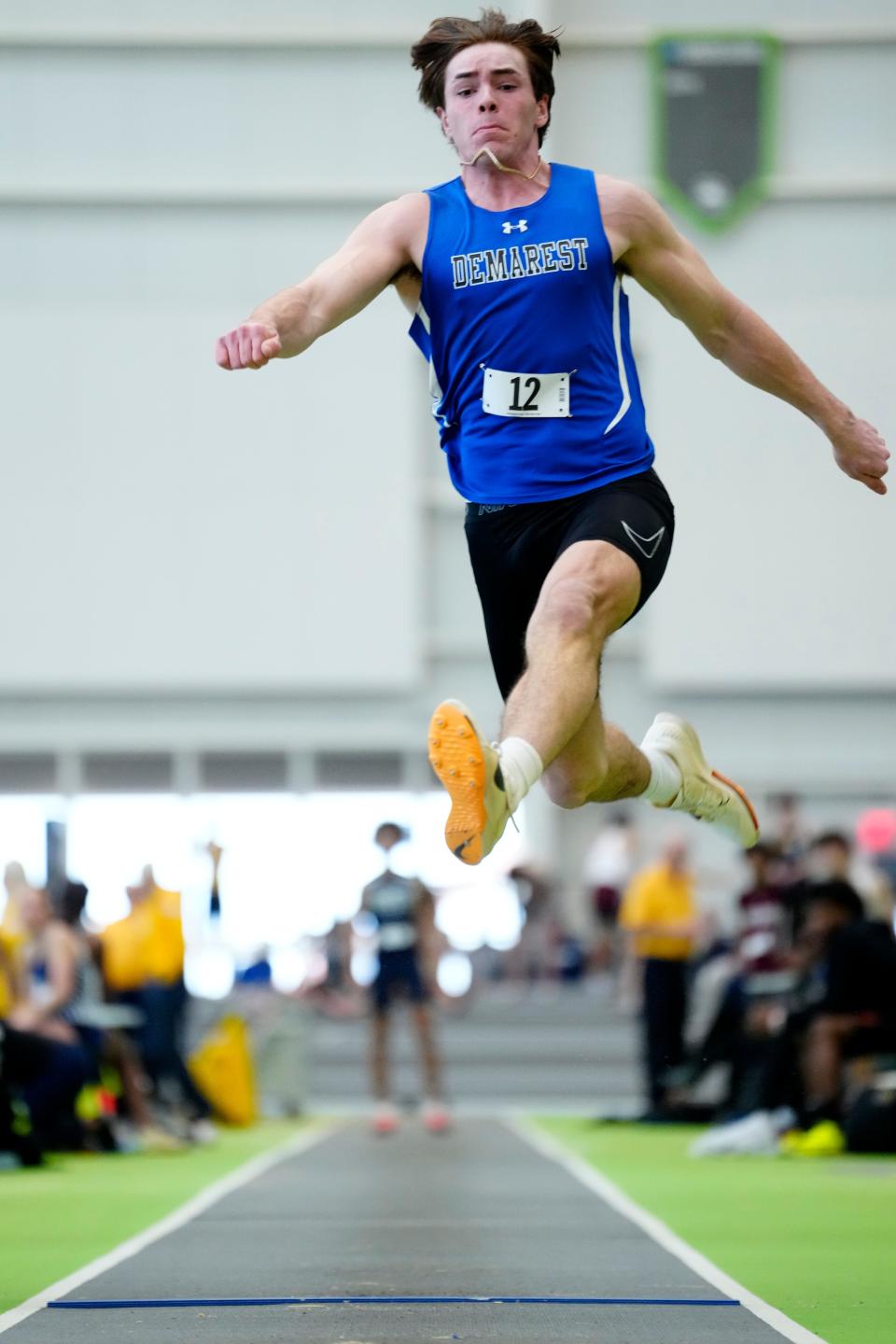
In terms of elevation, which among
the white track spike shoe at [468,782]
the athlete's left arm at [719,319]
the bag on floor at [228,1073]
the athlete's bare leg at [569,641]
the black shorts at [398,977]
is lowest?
the bag on floor at [228,1073]

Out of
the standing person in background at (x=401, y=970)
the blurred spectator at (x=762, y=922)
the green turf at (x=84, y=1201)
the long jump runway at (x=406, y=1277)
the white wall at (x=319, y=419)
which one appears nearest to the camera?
the long jump runway at (x=406, y=1277)

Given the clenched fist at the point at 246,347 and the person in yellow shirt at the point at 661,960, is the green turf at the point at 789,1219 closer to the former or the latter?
the person in yellow shirt at the point at 661,960

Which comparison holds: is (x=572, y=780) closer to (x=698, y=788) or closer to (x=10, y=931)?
(x=698, y=788)

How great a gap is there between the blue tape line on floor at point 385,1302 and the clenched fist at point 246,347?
1.75 meters

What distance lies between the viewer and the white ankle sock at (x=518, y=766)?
3.70 meters

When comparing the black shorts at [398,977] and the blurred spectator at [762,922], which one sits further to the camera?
the black shorts at [398,977]

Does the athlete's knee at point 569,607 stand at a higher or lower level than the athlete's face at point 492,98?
lower

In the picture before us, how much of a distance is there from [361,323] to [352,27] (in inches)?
123

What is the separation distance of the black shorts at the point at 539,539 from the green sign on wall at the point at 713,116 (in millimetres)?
17990

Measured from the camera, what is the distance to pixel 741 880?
20.9 m

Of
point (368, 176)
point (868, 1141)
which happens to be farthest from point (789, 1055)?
point (368, 176)

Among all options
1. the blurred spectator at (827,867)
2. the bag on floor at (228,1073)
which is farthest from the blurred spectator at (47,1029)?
the blurred spectator at (827,867)

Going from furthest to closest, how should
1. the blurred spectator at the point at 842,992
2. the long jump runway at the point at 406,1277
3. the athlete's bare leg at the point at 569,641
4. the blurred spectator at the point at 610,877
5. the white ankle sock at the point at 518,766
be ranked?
the blurred spectator at the point at 610,877 → the blurred spectator at the point at 842,992 → the athlete's bare leg at the point at 569,641 → the white ankle sock at the point at 518,766 → the long jump runway at the point at 406,1277

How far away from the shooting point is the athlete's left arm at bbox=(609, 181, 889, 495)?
4.31 m
